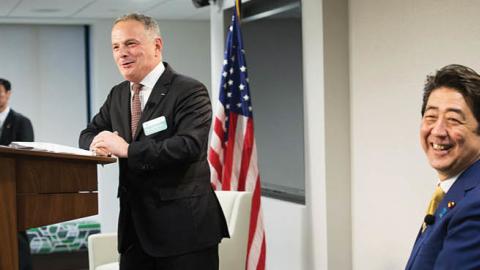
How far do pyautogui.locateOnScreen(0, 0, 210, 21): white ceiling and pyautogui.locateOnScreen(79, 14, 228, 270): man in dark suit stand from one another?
15.3 ft

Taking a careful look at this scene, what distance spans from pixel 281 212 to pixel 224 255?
2.85 ft

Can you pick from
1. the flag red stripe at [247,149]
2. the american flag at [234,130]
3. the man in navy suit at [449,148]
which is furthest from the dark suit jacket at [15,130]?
the man in navy suit at [449,148]

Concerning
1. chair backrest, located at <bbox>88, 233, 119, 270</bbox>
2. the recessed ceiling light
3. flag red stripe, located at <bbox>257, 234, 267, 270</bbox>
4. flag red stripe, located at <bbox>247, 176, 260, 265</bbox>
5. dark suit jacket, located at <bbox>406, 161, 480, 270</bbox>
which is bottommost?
flag red stripe, located at <bbox>257, 234, 267, 270</bbox>

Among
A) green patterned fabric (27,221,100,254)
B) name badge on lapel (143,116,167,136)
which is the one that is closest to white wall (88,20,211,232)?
green patterned fabric (27,221,100,254)

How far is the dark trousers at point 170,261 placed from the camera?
8.47 ft

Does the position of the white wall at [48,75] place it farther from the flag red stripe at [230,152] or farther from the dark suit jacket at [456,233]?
the dark suit jacket at [456,233]

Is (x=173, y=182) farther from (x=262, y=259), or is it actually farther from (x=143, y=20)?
(x=262, y=259)

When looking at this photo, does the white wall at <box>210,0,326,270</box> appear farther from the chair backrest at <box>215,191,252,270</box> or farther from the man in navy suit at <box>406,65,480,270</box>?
the man in navy suit at <box>406,65,480,270</box>

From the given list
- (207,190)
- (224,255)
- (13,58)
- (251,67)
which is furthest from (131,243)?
(13,58)

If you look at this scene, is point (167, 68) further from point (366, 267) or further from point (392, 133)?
point (366, 267)

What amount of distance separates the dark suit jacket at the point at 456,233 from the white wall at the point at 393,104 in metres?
1.29

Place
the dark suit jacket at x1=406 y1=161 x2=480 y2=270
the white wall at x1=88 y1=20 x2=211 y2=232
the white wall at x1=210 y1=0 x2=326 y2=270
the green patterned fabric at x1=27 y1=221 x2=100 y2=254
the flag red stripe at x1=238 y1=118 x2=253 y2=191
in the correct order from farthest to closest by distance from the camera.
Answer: the white wall at x1=88 y1=20 x2=211 y2=232, the green patterned fabric at x1=27 y1=221 x2=100 y2=254, the flag red stripe at x1=238 y1=118 x2=253 y2=191, the white wall at x1=210 y1=0 x2=326 y2=270, the dark suit jacket at x1=406 y1=161 x2=480 y2=270

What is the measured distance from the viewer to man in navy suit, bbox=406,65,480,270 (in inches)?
66.6

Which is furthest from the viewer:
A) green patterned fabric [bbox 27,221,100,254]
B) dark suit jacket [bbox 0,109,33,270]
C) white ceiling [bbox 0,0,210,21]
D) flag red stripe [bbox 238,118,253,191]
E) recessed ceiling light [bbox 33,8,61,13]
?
green patterned fabric [bbox 27,221,100,254]
